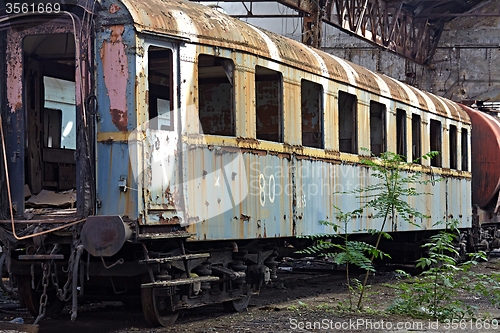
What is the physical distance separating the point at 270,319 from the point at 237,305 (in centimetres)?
73

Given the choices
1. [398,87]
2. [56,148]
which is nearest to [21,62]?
[56,148]

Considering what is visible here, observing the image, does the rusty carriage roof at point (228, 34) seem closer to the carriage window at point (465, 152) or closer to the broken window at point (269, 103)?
the broken window at point (269, 103)

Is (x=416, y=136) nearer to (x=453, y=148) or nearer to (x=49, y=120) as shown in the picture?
(x=453, y=148)

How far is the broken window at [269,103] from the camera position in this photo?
10.3 meters

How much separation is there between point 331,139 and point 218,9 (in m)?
2.57

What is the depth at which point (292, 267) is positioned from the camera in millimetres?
17672

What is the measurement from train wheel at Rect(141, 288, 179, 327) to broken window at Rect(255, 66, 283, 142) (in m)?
2.76

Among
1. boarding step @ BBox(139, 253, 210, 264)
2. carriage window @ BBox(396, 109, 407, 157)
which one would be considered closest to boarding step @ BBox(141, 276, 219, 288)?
boarding step @ BBox(139, 253, 210, 264)

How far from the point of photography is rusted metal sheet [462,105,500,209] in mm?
18688

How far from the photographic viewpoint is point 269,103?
1059 centimetres

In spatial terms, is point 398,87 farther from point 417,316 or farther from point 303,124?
point 417,316

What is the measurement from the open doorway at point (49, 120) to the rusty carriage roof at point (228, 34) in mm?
1320

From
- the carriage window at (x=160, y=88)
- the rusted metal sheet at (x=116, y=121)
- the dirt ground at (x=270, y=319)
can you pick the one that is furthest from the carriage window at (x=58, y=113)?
the dirt ground at (x=270, y=319)

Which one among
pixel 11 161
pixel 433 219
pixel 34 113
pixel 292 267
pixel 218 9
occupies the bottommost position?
pixel 292 267
